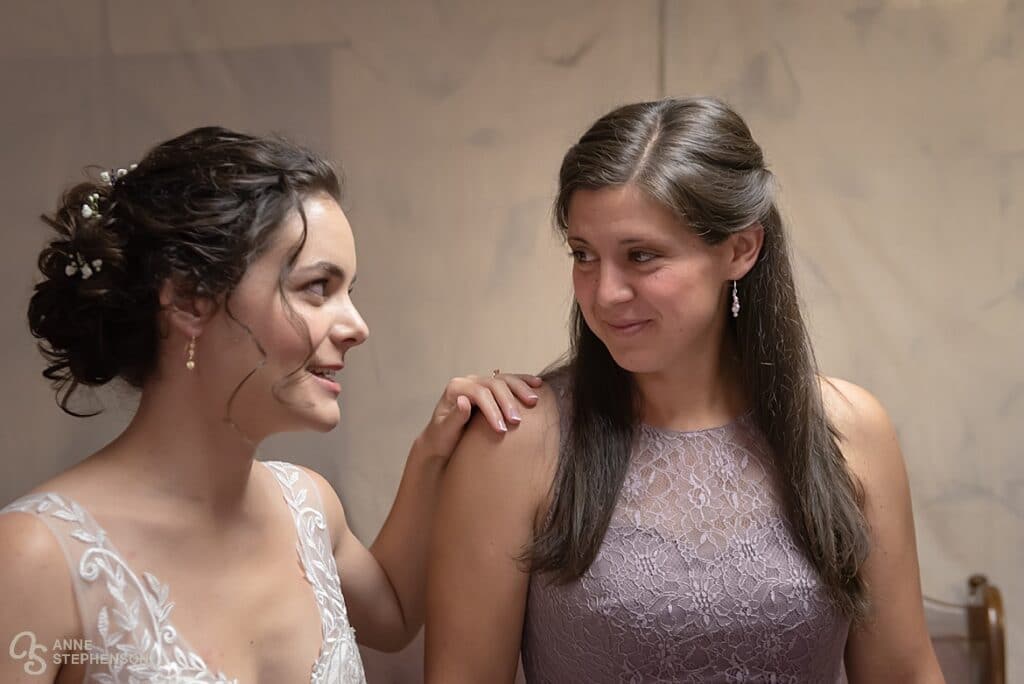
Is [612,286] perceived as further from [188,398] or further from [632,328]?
[188,398]

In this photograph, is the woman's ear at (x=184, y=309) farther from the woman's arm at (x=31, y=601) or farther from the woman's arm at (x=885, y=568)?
the woman's arm at (x=885, y=568)

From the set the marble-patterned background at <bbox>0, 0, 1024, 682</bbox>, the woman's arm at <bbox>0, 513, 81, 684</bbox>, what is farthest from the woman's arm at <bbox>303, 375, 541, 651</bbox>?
the marble-patterned background at <bbox>0, 0, 1024, 682</bbox>

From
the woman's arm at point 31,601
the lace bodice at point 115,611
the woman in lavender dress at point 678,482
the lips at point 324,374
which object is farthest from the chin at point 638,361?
the woman's arm at point 31,601

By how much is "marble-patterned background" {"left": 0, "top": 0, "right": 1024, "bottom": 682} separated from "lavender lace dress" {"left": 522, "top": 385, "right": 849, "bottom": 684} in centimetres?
93

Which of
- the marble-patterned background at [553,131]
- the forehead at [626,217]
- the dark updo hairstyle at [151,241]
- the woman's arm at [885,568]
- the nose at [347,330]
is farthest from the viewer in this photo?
the marble-patterned background at [553,131]

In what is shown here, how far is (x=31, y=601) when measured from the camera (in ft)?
4.37

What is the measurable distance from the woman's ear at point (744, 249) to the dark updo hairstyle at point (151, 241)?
0.75 m

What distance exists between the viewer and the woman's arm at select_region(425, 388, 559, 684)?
1950 millimetres

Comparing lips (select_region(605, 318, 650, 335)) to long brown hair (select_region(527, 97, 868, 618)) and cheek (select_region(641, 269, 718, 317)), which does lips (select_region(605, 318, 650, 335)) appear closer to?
cheek (select_region(641, 269, 718, 317))

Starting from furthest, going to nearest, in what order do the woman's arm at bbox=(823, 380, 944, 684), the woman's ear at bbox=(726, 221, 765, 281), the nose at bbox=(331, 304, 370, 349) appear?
the woman's arm at bbox=(823, 380, 944, 684)
the woman's ear at bbox=(726, 221, 765, 281)
the nose at bbox=(331, 304, 370, 349)

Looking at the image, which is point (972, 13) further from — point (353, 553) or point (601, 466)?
point (353, 553)

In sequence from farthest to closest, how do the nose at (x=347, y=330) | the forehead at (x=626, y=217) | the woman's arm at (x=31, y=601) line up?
the forehead at (x=626, y=217), the nose at (x=347, y=330), the woman's arm at (x=31, y=601)

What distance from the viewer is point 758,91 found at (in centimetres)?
275

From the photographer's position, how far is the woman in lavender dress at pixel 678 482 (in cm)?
186
